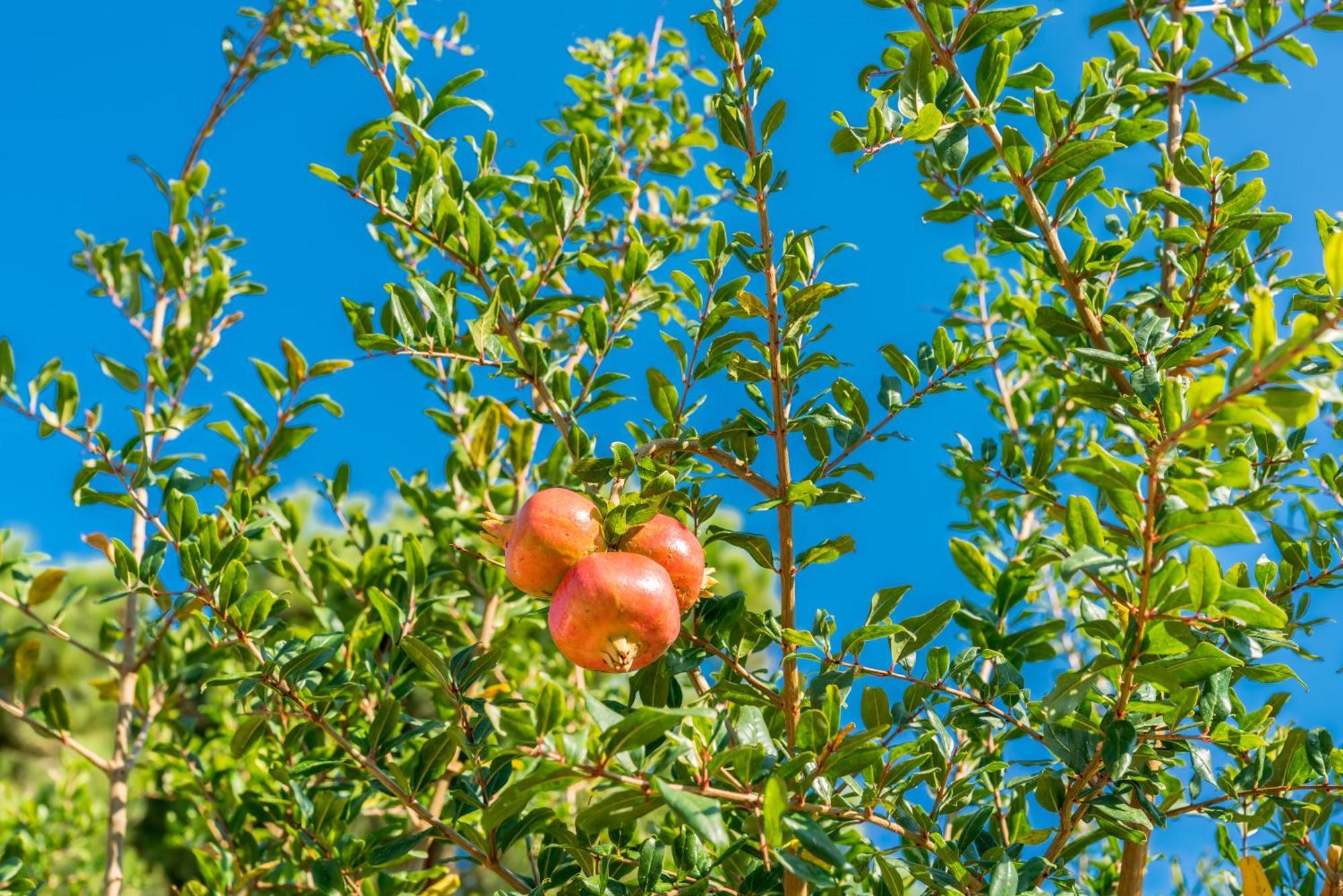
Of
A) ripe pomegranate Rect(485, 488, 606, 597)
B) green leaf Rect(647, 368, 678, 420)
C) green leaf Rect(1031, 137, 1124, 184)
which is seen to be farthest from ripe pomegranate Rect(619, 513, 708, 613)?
green leaf Rect(1031, 137, 1124, 184)

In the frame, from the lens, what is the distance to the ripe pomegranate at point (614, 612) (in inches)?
41.3

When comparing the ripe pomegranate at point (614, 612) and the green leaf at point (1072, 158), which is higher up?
the green leaf at point (1072, 158)

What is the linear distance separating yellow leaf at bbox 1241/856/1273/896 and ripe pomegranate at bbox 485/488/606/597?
2.90ft

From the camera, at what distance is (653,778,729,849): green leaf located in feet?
2.89

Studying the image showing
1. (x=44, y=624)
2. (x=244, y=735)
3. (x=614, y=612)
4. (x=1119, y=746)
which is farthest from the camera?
(x=44, y=624)

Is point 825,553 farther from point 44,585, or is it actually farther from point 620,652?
point 44,585

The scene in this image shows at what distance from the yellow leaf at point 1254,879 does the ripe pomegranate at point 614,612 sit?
0.79 metres

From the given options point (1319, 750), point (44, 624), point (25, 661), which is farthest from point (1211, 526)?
point (25, 661)

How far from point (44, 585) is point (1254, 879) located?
2.06 m

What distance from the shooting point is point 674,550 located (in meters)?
1.18

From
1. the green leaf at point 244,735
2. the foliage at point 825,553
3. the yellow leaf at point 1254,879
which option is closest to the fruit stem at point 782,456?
the foliage at point 825,553

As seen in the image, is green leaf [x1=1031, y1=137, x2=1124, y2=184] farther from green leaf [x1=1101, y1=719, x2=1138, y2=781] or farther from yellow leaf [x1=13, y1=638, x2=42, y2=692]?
yellow leaf [x1=13, y1=638, x2=42, y2=692]

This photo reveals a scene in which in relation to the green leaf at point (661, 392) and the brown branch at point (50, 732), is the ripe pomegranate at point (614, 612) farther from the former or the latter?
Answer: the brown branch at point (50, 732)

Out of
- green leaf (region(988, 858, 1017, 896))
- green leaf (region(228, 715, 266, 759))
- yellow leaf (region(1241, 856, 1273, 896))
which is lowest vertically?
green leaf (region(228, 715, 266, 759))
